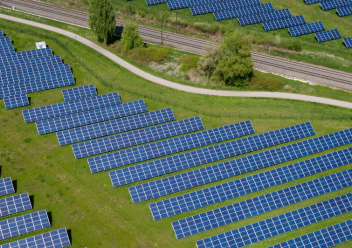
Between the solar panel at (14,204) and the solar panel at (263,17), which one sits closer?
the solar panel at (14,204)

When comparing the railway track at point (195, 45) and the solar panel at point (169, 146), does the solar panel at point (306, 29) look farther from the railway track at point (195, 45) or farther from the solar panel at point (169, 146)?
the solar panel at point (169, 146)

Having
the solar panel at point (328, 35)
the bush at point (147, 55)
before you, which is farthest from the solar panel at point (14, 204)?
the solar panel at point (328, 35)

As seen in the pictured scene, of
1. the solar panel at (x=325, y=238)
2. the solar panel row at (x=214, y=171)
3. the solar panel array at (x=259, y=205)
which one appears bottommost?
the solar panel at (x=325, y=238)

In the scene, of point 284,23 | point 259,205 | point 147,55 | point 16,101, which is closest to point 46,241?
point 16,101

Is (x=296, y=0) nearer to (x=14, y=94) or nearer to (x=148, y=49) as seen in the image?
(x=148, y=49)

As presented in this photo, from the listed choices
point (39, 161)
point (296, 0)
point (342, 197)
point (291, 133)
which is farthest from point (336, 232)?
point (296, 0)

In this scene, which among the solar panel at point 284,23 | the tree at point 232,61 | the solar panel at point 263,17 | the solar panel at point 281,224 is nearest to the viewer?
the solar panel at point 281,224
